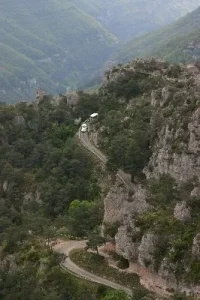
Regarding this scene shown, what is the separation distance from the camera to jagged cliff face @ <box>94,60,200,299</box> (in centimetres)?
4597

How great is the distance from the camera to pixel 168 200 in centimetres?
5562

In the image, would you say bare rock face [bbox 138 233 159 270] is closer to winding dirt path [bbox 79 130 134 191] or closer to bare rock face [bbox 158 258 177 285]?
bare rock face [bbox 158 258 177 285]

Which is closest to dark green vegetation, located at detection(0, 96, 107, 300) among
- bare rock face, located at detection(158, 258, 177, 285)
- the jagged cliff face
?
bare rock face, located at detection(158, 258, 177, 285)

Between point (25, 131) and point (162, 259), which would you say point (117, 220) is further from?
point (25, 131)

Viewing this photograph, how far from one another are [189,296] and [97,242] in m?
12.1

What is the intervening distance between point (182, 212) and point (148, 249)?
4.71 metres

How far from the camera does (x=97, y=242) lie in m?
52.0

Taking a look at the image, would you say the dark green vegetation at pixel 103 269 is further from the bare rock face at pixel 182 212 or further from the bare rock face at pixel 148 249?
the bare rock face at pixel 182 212

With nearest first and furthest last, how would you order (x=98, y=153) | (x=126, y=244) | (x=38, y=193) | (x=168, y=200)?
(x=126, y=244), (x=168, y=200), (x=38, y=193), (x=98, y=153)

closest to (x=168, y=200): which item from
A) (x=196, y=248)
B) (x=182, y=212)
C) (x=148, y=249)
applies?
(x=182, y=212)

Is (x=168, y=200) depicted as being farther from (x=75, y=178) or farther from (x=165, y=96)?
(x=75, y=178)

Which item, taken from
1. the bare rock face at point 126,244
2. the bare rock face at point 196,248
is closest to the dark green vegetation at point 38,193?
the bare rock face at point 126,244

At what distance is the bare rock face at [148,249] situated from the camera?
47.6 m

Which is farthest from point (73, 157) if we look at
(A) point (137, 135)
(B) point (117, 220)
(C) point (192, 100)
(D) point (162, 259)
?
(D) point (162, 259)
